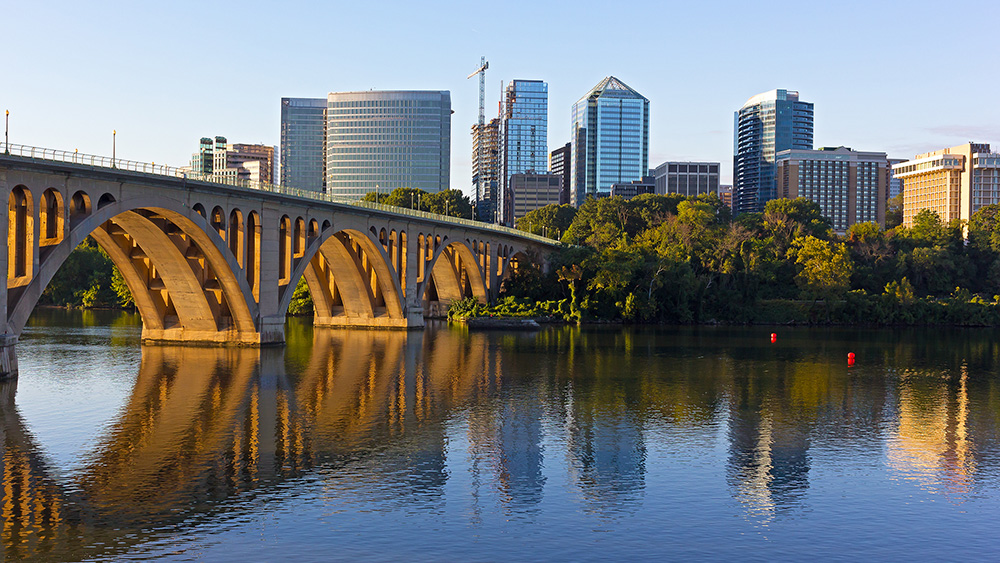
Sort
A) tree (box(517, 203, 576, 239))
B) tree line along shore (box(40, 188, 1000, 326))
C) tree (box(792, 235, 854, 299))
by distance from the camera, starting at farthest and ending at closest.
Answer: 1. tree (box(517, 203, 576, 239))
2. tree (box(792, 235, 854, 299))
3. tree line along shore (box(40, 188, 1000, 326))

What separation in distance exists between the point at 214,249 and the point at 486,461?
35.4m

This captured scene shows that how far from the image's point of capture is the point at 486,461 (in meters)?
32.0

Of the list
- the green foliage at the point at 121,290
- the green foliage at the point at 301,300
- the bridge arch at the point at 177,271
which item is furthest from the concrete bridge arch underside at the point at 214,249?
the green foliage at the point at 121,290

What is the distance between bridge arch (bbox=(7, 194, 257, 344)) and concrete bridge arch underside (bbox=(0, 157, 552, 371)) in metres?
0.09

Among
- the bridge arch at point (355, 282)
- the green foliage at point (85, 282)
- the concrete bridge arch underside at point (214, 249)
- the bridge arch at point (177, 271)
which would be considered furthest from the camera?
the green foliage at point (85, 282)

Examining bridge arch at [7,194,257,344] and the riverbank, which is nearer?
bridge arch at [7,194,257,344]

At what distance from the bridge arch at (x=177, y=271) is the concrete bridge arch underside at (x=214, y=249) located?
3.7 inches

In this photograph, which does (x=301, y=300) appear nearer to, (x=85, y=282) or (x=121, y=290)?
(x=121, y=290)

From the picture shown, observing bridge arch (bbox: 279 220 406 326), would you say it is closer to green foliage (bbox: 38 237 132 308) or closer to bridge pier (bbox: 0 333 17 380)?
bridge pier (bbox: 0 333 17 380)

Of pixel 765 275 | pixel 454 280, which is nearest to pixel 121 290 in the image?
pixel 454 280

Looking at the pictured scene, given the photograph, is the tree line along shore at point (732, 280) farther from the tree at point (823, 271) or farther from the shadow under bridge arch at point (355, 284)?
the shadow under bridge arch at point (355, 284)

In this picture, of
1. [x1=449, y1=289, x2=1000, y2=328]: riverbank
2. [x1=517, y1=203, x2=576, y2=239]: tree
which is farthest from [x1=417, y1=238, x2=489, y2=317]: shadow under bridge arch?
[x1=517, y1=203, x2=576, y2=239]: tree

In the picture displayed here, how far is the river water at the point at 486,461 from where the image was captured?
2328 centimetres

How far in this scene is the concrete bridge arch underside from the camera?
4519cm
